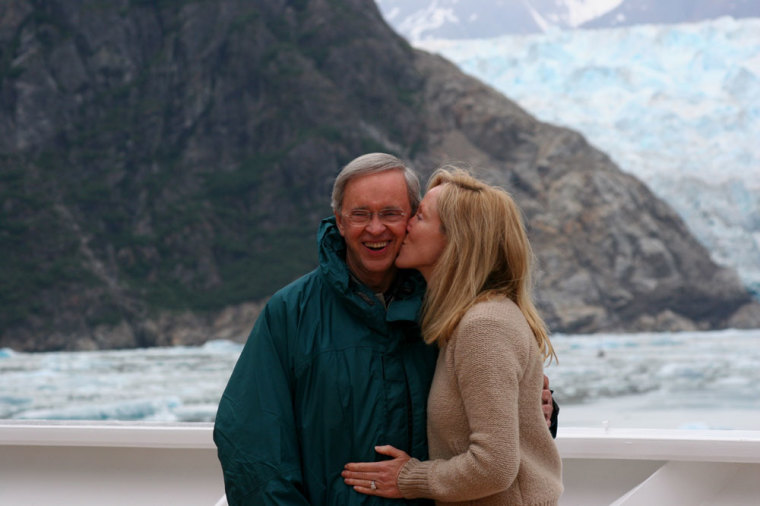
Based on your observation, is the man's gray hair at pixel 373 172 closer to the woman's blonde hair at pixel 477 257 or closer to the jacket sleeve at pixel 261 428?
the woman's blonde hair at pixel 477 257

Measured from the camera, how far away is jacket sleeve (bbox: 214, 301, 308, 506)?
5.12ft

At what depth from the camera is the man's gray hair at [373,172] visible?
1.68 meters

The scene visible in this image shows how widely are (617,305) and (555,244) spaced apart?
4.59 metres

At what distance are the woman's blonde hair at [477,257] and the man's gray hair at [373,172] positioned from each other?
0.45 ft

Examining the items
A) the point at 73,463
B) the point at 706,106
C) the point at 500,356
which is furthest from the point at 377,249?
the point at 706,106

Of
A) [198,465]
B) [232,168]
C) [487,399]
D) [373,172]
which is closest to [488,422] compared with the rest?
[487,399]

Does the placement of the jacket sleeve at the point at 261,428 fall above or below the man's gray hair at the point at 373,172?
below

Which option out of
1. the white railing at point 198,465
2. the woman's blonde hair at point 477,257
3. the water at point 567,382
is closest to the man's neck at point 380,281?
the woman's blonde hair at point 477,257

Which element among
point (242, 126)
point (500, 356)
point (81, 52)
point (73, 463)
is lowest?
point (242, 126)

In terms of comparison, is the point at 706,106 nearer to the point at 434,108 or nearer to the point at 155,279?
the point at 434,108

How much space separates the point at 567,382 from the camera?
3197 cm

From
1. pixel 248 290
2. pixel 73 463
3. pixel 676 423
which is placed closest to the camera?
pixel 73 463

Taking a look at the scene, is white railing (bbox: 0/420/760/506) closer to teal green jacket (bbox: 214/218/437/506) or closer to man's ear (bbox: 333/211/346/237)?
teal green jacket (bbox: 214/218/437/506)

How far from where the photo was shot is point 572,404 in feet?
94.7
